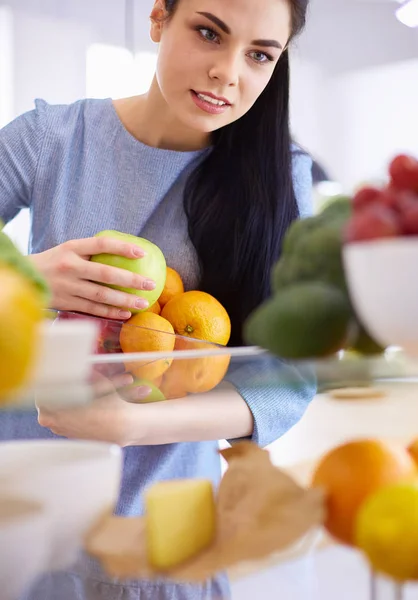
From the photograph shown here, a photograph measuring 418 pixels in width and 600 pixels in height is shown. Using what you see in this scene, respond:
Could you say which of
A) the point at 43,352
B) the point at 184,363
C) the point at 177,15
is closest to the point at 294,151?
the point at 177,15

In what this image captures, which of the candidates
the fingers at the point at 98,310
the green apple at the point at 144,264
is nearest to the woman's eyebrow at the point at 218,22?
the green apple at the point at 144,264

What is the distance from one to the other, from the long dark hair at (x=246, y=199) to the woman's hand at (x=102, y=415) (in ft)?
2.19

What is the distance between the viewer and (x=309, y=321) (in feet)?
1.43

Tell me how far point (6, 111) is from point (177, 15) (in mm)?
2113

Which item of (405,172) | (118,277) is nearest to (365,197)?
(405,172)

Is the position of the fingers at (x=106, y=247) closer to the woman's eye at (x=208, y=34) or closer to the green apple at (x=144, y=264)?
the green apple at (x=144, y=264)

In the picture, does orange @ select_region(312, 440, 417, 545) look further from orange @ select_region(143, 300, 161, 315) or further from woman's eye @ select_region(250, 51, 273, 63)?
woman's eye @ select_region(250, 51, 273, 63)

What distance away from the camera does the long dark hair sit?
1.23m

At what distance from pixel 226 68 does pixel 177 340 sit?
62 cm

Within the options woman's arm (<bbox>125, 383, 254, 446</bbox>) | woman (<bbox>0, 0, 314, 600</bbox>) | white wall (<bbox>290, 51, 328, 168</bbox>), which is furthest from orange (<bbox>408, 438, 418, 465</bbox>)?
white wall (<bbox>290, 51, 328, 168</bbox>)

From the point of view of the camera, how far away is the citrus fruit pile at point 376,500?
1.34 ft

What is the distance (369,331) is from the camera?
432 mm

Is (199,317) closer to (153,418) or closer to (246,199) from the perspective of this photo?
(153,418)

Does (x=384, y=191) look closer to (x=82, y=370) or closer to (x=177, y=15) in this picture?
(x=82, y=370)
